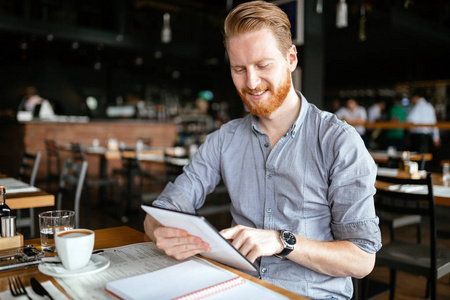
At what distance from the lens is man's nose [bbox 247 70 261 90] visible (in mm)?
1231

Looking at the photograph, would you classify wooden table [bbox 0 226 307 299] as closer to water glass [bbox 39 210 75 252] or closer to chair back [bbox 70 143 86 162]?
water glass [bbox 39 210 75 252]

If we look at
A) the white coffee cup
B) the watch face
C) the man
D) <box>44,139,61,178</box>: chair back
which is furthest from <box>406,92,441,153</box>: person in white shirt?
the white coffee cup

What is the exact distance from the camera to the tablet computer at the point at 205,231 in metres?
0.82

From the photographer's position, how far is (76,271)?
0.89 m

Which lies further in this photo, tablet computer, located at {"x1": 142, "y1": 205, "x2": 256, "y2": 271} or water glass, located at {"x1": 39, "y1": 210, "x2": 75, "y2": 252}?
water glass, located at {"x1": 39, "y1": 210, "x2": 75, "y2": 252}

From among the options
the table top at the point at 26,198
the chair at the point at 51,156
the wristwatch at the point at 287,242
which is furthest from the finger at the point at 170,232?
the chair at the point at 51,156

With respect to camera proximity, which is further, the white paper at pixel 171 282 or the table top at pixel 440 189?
the table top at pixel 440 189

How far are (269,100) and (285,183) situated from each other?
281mm

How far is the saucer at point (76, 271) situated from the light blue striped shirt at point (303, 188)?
1.19 ft

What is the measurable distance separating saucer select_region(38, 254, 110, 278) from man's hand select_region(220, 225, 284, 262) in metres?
0.31

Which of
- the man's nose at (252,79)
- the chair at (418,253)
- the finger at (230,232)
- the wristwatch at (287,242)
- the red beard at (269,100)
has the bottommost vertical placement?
the chair at (418,253)

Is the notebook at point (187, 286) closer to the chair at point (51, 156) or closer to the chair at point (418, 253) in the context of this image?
the chair at point (418, 253)

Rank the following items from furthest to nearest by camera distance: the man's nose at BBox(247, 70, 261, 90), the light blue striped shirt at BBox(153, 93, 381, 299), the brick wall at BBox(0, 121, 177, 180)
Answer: the brick wall at BBox(0, 121, 177, 180) → the man's nose at BBox(247, 70, 261, 90) → the light blue striped shirt at BBox(153, 93, 381, 299)

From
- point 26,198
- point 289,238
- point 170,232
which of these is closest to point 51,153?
point 26,198
